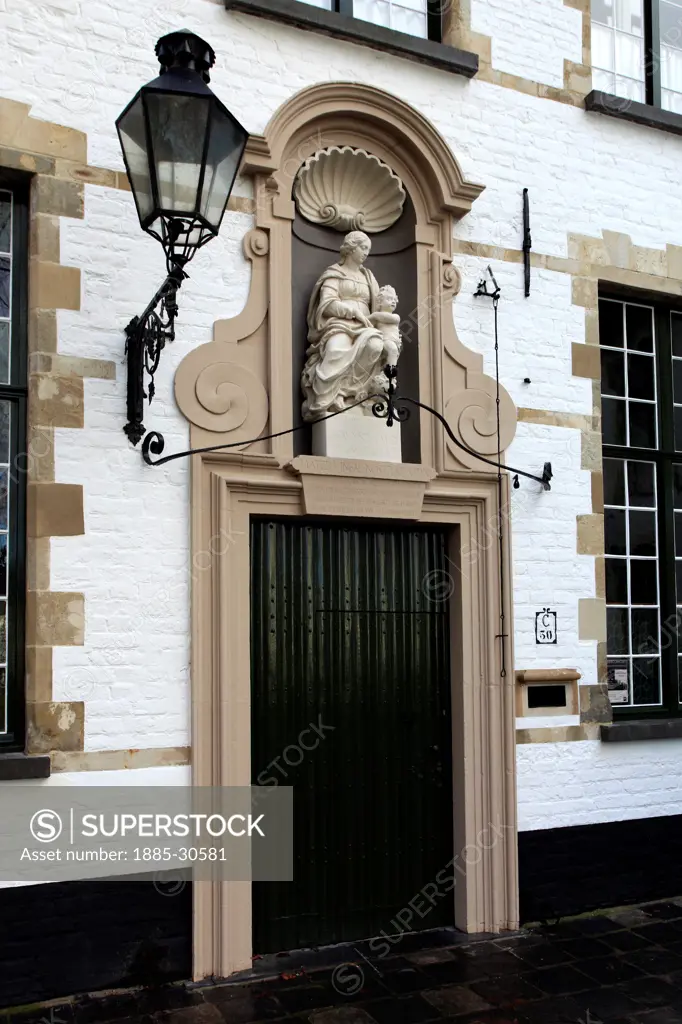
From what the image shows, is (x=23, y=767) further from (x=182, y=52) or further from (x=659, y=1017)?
(x=182, y=52)

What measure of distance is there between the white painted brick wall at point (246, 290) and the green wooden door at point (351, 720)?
50 centimetres

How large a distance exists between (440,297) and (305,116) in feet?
3.96

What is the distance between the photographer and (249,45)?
16.5 feet

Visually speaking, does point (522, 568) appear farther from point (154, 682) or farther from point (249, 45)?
point (249, 45)

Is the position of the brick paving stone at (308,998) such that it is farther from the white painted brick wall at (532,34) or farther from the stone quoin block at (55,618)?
the white painted brick wall at (532,34)

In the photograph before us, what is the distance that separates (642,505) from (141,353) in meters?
3.44

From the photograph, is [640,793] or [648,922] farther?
[640,793]

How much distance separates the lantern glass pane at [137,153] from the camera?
3.88 metres

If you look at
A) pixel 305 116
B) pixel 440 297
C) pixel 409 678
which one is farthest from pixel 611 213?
pixel 409 678

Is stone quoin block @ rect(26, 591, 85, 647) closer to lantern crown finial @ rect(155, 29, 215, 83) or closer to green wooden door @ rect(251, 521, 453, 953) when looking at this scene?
green wooden door @ rect(251, 521, 453, 953)

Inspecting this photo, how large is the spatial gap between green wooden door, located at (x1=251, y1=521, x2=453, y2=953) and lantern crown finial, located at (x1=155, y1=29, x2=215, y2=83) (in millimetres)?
2174

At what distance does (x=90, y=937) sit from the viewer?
431cm

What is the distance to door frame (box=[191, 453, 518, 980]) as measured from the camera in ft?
15.1

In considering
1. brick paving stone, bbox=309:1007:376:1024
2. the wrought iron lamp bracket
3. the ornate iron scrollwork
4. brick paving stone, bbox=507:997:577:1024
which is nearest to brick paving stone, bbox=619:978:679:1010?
brick paving stone, bbox=507:997:577:1024
